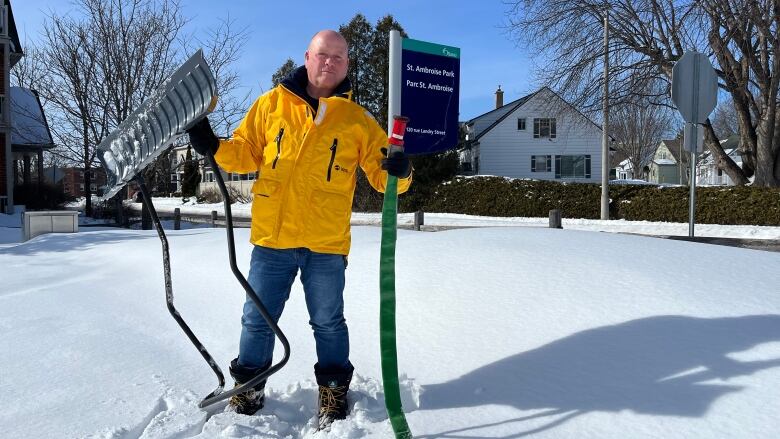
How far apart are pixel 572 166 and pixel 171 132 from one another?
3125 centimetres

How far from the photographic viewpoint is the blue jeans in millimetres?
2303

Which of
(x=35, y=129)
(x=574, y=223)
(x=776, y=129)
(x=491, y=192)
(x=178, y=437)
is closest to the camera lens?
(x=178, y=437)

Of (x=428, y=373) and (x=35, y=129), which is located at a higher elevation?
(x=35, y=129)

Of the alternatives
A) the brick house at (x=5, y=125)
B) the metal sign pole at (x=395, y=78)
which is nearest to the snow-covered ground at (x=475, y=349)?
the metal sign pole at (x=395, y=78)

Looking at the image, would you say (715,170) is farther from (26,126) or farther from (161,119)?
(161,119)

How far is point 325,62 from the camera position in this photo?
2.33m

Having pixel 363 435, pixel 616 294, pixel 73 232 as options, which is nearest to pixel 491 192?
pixel 73 232

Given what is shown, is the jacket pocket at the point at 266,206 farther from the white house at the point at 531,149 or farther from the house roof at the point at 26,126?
the white house at the point at 531,149

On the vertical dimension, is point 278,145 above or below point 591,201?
above

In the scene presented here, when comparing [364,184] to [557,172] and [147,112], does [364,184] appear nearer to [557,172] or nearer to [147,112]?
[557,172]

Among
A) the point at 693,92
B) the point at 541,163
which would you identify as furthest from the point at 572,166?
the point at 693,92

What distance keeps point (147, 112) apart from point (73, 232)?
29.1ft

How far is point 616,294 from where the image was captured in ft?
10.4

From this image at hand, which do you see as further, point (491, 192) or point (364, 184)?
point (364, 184)
